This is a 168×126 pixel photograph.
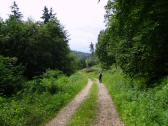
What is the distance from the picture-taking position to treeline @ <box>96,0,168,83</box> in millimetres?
21359

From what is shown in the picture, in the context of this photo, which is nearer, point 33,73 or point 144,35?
point 144,35

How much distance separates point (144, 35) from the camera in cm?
2153

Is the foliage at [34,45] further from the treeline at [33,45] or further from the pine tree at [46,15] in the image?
the pine tree at [46,15]

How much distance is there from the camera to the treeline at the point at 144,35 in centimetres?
2136

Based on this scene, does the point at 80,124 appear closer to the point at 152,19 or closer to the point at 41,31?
the point at 152,19

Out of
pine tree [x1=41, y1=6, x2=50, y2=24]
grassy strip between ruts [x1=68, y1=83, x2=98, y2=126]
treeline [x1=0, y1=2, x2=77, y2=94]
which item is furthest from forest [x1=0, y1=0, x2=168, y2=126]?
pine tree [x1=41, y1=6, x2=50, y2=24]

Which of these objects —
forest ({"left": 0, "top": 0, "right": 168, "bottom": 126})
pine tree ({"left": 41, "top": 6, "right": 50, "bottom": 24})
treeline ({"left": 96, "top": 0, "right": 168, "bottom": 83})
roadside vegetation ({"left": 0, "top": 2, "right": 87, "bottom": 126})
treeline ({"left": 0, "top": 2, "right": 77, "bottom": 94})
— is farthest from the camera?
pine tree ({"left": 41, "top": 6, "right": 50, "bottom": 24})

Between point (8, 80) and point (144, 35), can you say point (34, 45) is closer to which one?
point (8, 80)

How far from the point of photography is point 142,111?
49.8ft

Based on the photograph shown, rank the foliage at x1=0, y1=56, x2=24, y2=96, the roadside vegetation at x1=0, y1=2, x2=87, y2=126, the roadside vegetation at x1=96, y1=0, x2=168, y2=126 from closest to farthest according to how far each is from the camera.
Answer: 1. the roadside vegetation at x1=0, y1=2, x2=87, y2=126
2. the roadside vegetation at x1=96, y1=0, x2=168, y2=126
3. the foliage at x1=0, y1=56, x2=24, y2=96

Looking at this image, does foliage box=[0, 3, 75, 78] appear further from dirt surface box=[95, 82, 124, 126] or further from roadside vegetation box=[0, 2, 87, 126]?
dirt surface box=[95, 82, 124, 126]

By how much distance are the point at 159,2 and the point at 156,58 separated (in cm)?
331

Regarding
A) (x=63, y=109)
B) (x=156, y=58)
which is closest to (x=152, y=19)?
(x=156, y=58)

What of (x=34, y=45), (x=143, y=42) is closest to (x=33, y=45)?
(x=34, y=45)
